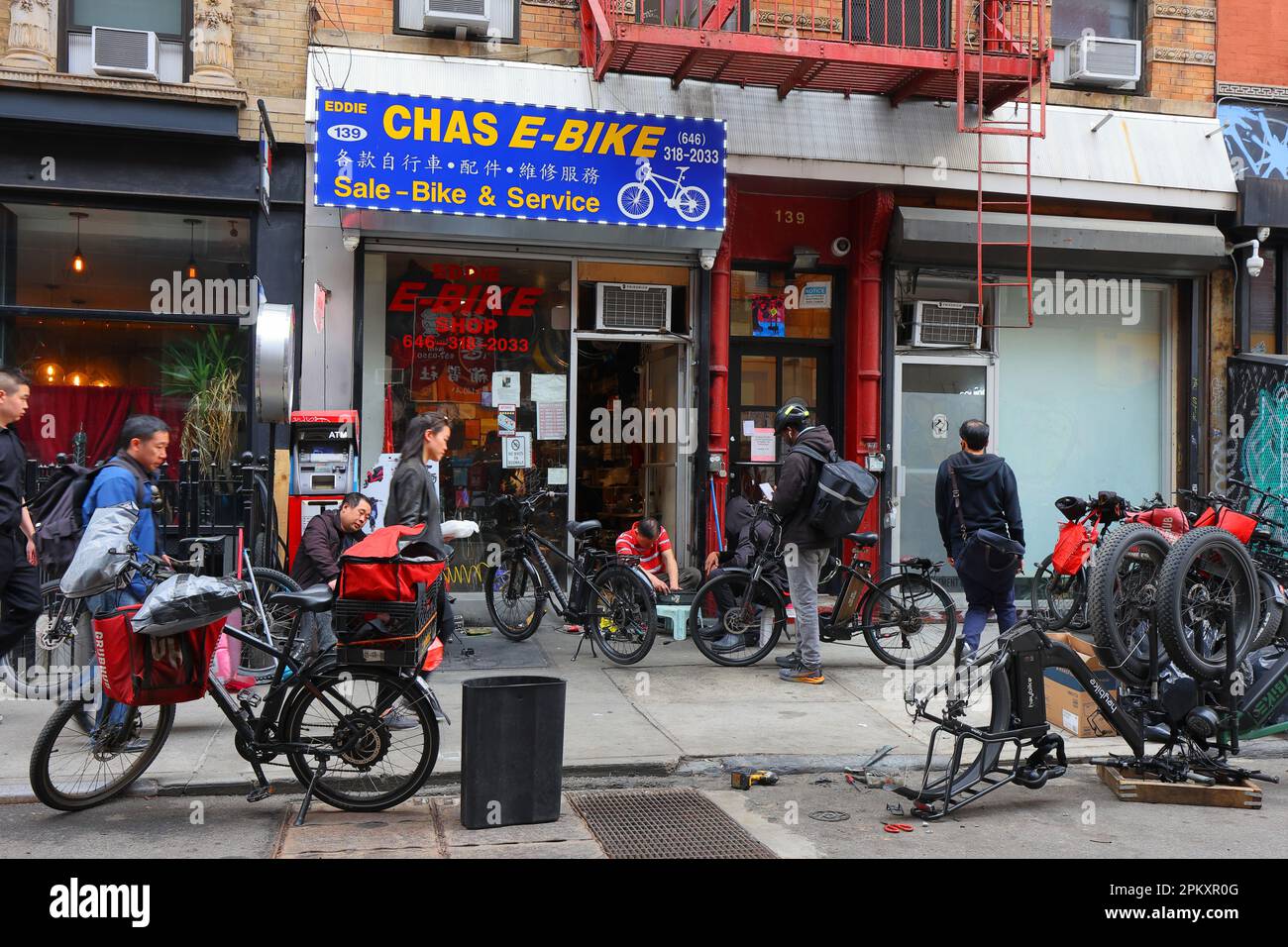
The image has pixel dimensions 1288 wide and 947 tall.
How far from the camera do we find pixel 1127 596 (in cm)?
664

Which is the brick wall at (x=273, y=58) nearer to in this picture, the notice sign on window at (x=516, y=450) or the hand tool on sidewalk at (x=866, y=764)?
the notice sign on window at (x=516, y=450)

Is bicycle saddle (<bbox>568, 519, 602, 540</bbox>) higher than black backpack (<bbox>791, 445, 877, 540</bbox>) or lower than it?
lower

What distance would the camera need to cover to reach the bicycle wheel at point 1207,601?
615cm

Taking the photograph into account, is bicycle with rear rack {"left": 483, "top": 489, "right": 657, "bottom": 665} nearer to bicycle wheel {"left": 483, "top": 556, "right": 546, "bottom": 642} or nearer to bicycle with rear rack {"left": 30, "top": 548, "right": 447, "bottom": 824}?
bicycle wheel {"left": 483, "top": 556, "right": 546, "bottom": 642}

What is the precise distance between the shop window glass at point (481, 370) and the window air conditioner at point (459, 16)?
6.83 ft

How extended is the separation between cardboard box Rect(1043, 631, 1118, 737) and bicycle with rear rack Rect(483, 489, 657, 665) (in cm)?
303

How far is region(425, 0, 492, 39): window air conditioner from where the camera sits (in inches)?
405

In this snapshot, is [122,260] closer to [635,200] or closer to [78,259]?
[78,259]

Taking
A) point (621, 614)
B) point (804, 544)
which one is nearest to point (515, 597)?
point (621, 614)

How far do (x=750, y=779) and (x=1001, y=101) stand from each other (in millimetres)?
7619

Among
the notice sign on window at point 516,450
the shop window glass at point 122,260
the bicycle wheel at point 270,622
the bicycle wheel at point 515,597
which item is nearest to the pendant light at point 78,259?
the shop window glass at point 122,260

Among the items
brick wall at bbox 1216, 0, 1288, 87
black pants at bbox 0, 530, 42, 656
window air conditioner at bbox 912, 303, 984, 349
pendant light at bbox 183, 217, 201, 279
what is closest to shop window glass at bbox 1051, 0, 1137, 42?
brick wall at bbox 1216, 0, 1288, 87
